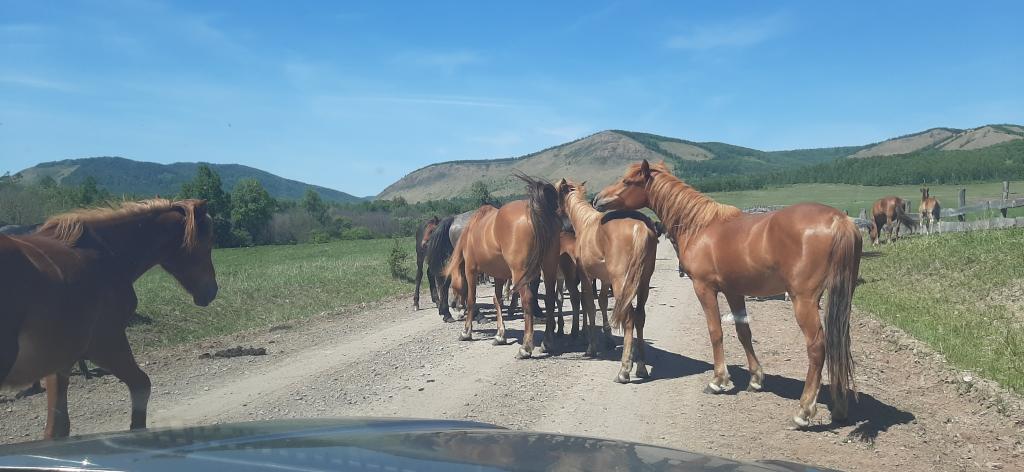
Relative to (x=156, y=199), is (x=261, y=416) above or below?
below

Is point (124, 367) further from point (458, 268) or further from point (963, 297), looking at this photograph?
point (963, 297)

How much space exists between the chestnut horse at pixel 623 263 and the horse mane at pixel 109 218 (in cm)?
460

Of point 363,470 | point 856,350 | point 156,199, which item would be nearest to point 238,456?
point 363,470

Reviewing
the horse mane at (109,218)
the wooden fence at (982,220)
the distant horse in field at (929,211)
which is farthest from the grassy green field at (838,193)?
the horse mane at (109,218)

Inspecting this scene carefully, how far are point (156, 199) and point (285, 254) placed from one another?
3104cm

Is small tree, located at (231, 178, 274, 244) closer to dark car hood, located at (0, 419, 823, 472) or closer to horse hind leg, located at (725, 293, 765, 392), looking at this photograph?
horse hind leg, located at (725, 293, 765, 392)

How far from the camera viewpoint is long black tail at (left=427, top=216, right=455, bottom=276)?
13766 millimetres

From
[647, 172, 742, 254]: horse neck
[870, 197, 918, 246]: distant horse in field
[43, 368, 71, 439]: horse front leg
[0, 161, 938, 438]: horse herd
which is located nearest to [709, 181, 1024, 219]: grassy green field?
[870, 197, 918, 246]: distant horse in field

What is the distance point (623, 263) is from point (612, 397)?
71.6 inches

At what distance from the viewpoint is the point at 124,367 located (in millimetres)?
5238

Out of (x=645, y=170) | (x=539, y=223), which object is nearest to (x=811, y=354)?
(x=645, y=170)

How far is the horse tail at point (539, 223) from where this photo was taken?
9.63m

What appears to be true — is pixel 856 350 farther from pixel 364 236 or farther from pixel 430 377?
pixel 364 236

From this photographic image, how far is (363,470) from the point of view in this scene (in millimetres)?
1874
